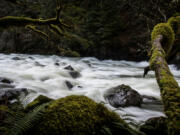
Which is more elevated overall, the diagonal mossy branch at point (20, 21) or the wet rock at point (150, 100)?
the diagonal mossy branch at point (20, 21)

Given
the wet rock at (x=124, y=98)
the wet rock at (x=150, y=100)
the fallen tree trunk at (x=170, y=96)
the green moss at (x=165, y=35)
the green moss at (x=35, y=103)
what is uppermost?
the green moss at (x=165, y=35)

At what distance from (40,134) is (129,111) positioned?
11.0 feet

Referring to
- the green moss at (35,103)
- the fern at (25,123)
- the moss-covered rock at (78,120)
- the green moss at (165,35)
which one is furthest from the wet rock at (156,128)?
the green moss at (35,103)

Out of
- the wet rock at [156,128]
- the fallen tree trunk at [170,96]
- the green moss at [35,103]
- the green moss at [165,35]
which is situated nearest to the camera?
the fallen tree trunk at [170,96]

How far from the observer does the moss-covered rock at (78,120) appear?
5.51ft

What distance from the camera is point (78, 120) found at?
177cm

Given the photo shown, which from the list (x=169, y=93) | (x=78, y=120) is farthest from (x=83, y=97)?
(x=169, y=93)

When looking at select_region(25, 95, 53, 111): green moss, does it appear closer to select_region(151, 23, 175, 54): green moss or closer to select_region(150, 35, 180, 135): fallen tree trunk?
select_region(150, 35, 180, 135): fallen tree trunk

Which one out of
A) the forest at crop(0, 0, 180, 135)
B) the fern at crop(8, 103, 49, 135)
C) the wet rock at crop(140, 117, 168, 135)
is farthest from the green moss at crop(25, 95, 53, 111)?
the wet rock at crop(140, 117, 168, 135)

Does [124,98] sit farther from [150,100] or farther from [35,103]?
[35,103]

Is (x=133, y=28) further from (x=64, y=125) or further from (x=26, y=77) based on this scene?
(x=64, y=125)

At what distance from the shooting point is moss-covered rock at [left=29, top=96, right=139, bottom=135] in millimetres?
1681

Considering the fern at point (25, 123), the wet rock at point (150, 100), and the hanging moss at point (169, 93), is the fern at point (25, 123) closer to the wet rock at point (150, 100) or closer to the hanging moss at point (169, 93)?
the hanging moss at point (169, 93)

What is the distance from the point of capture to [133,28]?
19016 mm
